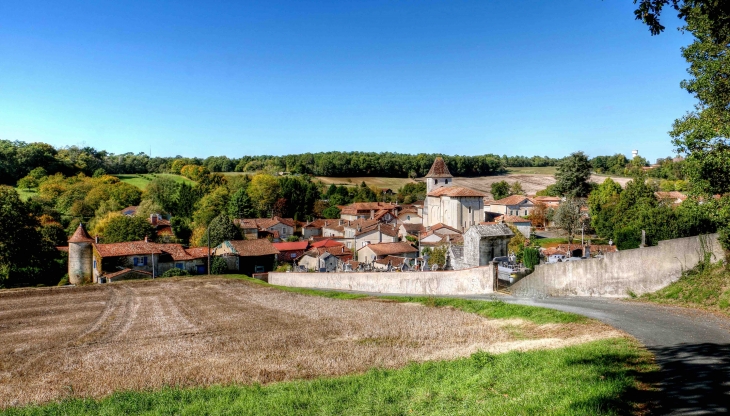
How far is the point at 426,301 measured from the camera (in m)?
25.3

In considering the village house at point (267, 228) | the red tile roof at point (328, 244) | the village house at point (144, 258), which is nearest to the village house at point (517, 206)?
the red tile roof at point (328, 244)

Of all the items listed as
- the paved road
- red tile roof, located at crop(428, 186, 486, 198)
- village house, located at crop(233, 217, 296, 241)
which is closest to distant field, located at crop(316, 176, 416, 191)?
village house, located at crop(233, 217, 296, 241)

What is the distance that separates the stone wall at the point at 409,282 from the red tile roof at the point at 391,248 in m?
16.6

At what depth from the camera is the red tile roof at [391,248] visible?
198 feet

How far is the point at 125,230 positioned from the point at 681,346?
66309 millimetres

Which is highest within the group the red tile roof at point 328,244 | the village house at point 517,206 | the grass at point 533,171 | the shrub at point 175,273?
the grass at point 533,171

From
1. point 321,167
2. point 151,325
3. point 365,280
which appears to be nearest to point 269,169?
point 321,167

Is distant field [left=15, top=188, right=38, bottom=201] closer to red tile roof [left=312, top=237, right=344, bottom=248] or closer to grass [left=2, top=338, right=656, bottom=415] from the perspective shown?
red tile roof [left=312, top=237, right=344, bottom=248]

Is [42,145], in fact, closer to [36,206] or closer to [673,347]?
[36,206]

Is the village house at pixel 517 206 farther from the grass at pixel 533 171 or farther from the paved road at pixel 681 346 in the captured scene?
the grass at pixel 533 171

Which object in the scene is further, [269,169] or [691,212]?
[269,169]

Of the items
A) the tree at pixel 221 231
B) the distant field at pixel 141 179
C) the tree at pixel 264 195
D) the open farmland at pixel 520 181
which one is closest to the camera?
the tree at pixel 221 231

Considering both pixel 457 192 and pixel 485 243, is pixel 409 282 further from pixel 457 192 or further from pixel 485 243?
pixel 457 192

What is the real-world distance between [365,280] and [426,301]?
11.5 meters
